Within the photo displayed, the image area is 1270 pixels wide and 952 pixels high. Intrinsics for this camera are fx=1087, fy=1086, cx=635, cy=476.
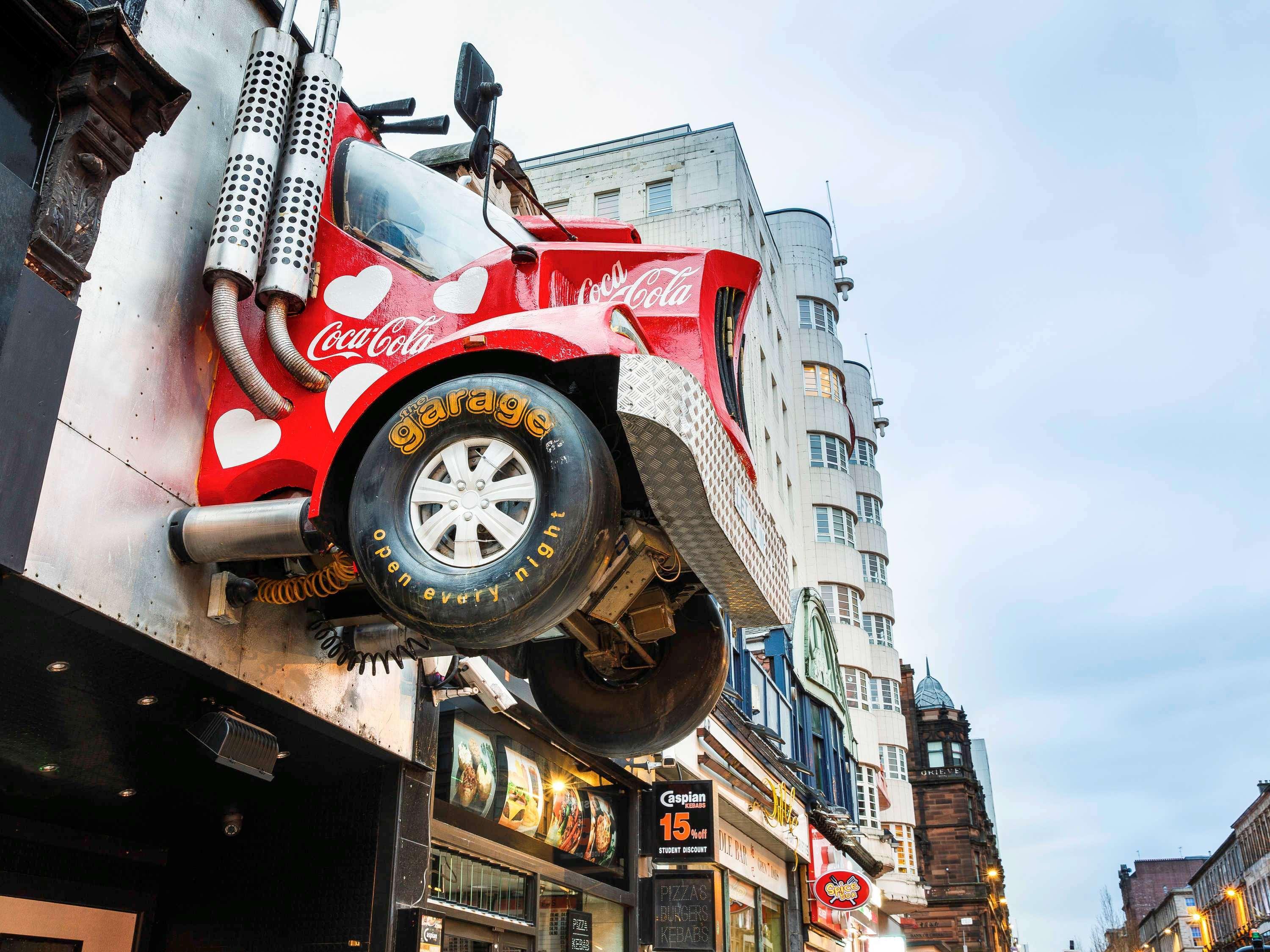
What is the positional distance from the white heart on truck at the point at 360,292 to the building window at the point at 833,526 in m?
32.2

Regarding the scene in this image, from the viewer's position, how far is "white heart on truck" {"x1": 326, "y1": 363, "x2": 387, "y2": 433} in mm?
6000

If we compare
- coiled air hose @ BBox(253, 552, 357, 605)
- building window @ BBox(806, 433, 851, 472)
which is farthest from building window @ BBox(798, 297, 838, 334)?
coiled air hose @ BBox(253, 552, 357, 605)

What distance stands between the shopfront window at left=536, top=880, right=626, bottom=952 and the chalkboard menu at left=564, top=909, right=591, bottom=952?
0.06 feet

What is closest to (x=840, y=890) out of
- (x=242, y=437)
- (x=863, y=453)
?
(x=242, y=437)

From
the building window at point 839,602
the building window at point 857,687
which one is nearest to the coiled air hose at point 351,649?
the building window at point 839,602

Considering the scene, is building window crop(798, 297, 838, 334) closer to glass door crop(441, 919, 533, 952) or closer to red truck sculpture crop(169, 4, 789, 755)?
glass door crop(441, 919, 533, 952)

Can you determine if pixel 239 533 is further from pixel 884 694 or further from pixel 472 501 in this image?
pixel 884 694

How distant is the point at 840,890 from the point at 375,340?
59.5ft

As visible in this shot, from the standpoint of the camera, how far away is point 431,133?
8.66 metres

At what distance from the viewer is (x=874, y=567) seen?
44.1 m

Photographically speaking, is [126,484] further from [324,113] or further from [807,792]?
[807,792]

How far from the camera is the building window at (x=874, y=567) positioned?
143 feet

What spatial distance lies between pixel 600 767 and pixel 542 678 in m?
4.80

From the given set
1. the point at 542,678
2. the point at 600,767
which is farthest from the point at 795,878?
the point at 542,678
